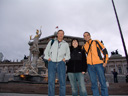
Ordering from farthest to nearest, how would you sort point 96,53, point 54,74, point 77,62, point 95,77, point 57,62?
point 96,53, point 77,62, point 95,77, point 57,62, point 54,74

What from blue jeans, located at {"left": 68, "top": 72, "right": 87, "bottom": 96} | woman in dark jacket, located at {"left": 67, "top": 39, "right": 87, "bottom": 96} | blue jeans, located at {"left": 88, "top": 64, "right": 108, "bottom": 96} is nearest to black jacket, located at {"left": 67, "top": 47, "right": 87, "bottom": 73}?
woman in dark jacket, located at {"left": 67, "top": 39, "right": 87, "bottom": 96}

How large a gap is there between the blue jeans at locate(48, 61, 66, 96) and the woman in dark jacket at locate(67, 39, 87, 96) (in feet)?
1.31

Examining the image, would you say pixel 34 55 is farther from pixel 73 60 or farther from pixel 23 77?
pixel 73 60

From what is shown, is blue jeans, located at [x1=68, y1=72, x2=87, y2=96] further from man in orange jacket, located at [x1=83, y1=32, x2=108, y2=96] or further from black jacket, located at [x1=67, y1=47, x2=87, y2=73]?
man in orange jacket, located at [x1=83, y1=32, x2=108, y2=96]

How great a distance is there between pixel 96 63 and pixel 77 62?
2.25ft

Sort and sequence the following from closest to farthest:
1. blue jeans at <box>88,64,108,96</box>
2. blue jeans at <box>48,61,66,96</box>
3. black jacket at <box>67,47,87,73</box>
→ 1. blue jeans at <box>48,61,66,96</box>
2. blue jeans at <box>88,64,108,96</box>
3. black jacket at <box>67,47,87,73</box>

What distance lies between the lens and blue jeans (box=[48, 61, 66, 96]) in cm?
285

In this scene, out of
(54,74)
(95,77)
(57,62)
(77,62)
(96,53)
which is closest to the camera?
(54,74)

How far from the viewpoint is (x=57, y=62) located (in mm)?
3156

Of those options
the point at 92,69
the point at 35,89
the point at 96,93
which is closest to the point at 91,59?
the point at 92,69

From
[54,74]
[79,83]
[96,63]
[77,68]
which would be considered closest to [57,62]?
[54,74]

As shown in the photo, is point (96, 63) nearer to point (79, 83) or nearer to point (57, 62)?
point (79, 83)

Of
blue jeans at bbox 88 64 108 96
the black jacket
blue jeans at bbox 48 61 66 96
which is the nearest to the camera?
blue jeans at bbox 48 61 66 96

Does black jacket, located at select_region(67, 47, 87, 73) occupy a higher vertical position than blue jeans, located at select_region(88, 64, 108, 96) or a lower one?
higher
